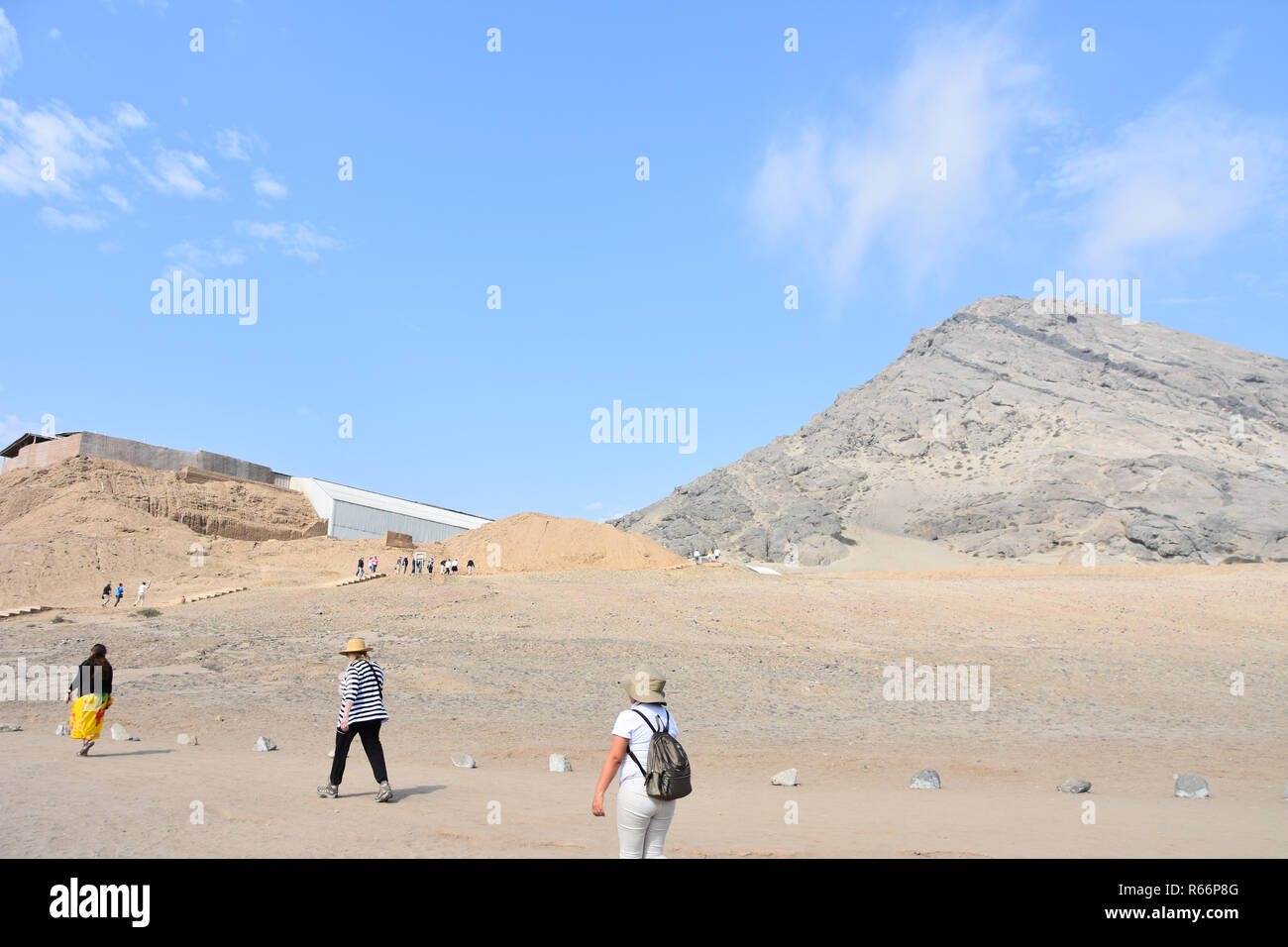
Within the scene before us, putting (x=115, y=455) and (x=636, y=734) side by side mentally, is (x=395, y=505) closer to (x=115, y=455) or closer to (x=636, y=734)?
(x=115, y=455)

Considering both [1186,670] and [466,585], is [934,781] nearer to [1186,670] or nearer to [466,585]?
[1186,670]

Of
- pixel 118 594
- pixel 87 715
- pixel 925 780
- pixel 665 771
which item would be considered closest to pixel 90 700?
pixel 87 715

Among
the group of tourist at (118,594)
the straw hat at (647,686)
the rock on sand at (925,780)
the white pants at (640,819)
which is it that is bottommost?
the rock on sand at (925,780)

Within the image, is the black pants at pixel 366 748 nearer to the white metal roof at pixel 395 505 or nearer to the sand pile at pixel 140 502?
the sand pile at pixel 140 502

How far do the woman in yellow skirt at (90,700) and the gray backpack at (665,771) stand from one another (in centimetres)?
966

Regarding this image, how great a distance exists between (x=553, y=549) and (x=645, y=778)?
48091 millimetres

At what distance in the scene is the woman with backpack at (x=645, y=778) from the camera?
17.7 ft

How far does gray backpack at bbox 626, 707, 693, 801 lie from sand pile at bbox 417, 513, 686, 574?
45.5 m

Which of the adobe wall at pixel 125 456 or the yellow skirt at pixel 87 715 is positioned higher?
A: the adobe wall at pixel 125 456

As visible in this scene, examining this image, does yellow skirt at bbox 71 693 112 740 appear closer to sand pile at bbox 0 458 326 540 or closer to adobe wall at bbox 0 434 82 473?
sand pile at bbox 0 458 326 540

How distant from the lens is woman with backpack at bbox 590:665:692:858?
540cm

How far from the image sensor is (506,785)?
1164 cm

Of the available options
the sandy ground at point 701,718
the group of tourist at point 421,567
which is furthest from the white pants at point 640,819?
the group of tourist at point 421,567

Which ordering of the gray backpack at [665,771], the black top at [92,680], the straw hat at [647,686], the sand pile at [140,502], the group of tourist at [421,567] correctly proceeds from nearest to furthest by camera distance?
the gray backpack at [665,771], the straw hat at [647,686], the black top at [92,680], the group of tourist at [421,567], the sand pile at [140,502]
